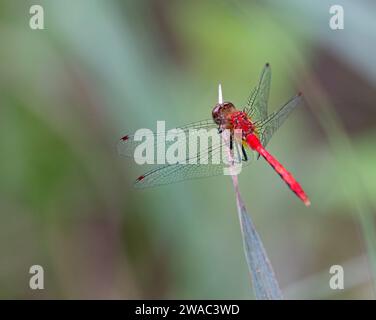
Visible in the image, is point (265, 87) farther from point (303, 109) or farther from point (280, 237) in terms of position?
point (280, 237)

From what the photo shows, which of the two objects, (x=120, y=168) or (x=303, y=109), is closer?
(x=120, y=168)

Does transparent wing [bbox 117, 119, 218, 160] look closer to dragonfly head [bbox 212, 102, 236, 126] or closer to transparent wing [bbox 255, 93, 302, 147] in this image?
dragonfly head [bbox 212, 102, 236, 126]

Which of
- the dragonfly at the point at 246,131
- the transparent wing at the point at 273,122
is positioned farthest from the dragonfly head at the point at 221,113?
the transparent wing at the point at 273,122

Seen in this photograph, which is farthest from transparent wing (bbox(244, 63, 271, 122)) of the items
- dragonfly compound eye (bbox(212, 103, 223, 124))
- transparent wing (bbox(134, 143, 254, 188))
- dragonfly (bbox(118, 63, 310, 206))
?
transparent wing (bbox(134, 143, 254, 188))

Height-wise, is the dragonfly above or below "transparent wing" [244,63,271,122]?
below

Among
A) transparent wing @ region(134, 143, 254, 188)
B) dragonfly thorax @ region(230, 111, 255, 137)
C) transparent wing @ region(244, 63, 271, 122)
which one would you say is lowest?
transparent wing @ region(134, 143, 254, 188)

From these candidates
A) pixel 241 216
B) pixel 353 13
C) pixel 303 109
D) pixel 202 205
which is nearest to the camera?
pixel 241 216

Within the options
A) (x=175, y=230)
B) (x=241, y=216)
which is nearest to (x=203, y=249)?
(x=175, y=230)

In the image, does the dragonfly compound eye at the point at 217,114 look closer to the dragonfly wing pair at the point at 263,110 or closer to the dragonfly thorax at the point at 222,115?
the dragonfly thorax at the point at 222,115
